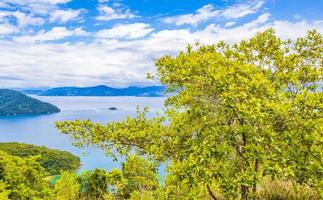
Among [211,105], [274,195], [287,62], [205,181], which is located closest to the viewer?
[205,181]

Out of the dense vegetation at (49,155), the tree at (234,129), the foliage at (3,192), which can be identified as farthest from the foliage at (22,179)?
the dense vegetation at (49,155)

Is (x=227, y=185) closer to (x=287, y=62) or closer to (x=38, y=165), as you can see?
(x=287, y=62)

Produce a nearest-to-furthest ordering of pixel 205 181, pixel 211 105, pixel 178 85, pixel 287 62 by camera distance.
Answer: pixel 205 181 < pixel 211 105 < pixel 178 85 < pixel 287 62

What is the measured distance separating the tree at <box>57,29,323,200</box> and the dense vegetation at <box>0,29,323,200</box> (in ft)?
0.04

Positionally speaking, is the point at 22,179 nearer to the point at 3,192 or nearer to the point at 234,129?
the point at 3,192

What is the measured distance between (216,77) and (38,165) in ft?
19.4

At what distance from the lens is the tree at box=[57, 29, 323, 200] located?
4.84 meters

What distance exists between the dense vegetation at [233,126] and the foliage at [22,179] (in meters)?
0.38

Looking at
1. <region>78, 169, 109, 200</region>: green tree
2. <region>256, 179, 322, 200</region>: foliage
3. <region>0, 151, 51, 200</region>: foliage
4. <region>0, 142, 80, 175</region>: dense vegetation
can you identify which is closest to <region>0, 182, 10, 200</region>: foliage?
<region>0, 151, 51, 200</region>: foliage

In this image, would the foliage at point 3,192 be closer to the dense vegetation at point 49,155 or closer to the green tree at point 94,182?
the green tree at point 94,182

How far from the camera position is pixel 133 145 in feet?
23.1

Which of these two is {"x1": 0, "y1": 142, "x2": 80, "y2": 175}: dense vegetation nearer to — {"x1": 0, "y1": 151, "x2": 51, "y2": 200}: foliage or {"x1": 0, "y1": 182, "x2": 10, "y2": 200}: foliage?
{"x1": 0, "y1": 151, "x2": 51, "y2": 200}: foliage

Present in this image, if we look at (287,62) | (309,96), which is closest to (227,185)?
(309,96)

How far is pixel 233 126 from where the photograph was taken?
5.33 metres
